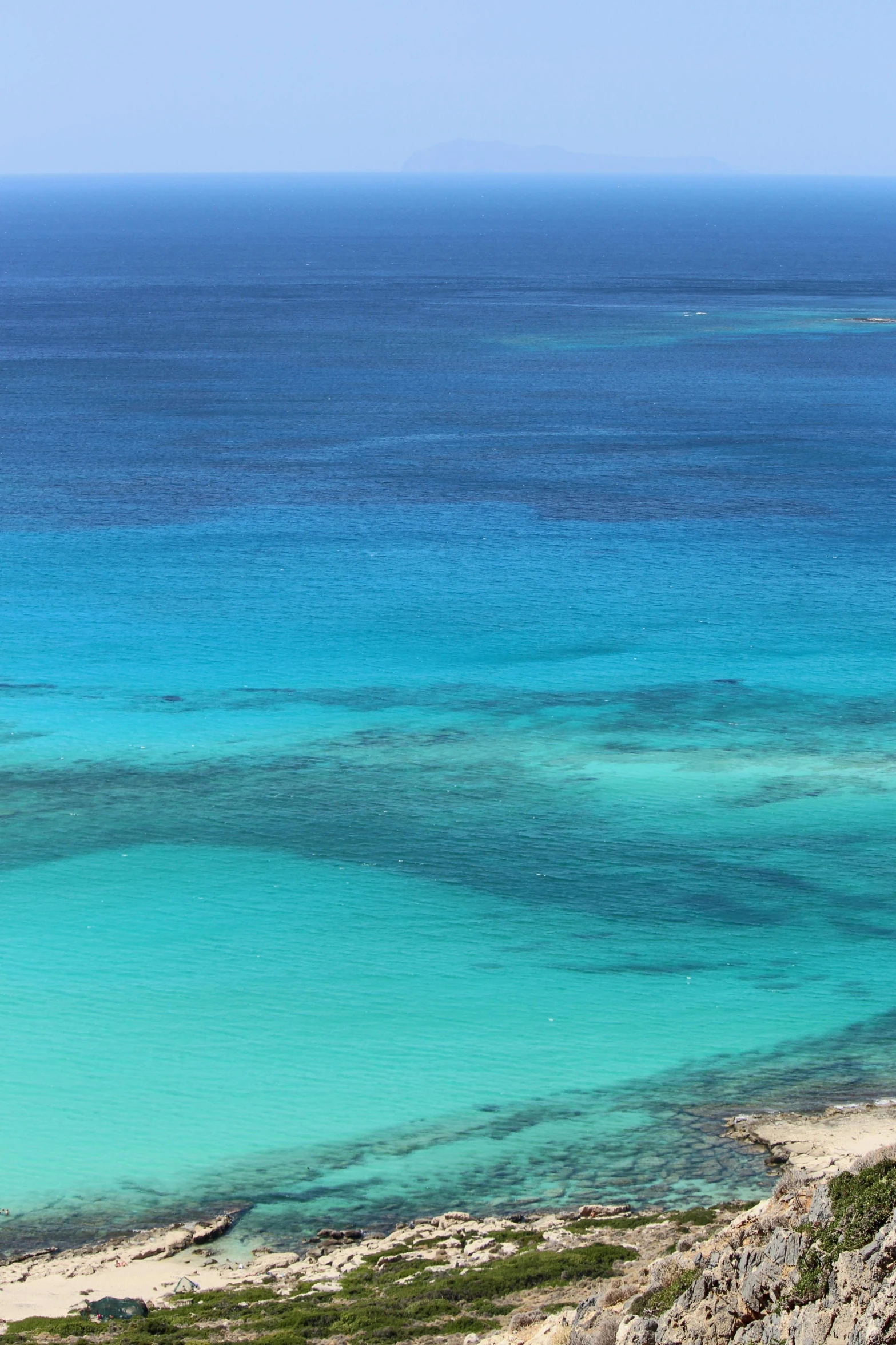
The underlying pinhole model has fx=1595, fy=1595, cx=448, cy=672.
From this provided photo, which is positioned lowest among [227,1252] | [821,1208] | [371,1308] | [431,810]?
[227,1252]

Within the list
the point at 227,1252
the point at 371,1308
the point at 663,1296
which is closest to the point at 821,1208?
the point at 663,1296

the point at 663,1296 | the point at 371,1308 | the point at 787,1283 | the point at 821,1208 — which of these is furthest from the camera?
the point at 371,1308

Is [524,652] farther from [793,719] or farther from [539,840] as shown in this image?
[539,840]

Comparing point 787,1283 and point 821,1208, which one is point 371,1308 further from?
point 821,1208

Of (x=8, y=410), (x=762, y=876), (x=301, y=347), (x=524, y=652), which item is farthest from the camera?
(x=301, y=347)

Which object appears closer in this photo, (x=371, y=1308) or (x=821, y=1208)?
(x=821, y=1208)

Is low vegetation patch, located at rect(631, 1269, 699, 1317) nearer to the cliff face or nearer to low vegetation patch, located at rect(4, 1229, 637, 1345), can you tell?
the cliff face

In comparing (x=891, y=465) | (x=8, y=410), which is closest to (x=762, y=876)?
(x=891, y=465)

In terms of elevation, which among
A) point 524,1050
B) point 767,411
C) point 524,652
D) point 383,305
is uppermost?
point 383,305

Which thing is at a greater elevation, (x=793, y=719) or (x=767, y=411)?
(x=767, y=411)
